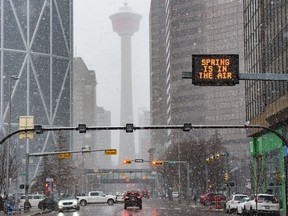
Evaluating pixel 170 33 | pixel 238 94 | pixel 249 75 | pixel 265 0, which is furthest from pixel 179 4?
pixel 249 75

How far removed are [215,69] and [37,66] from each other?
149014mm

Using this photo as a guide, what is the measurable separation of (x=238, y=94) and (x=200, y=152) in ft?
243

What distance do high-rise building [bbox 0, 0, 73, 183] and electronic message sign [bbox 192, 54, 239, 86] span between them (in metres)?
138

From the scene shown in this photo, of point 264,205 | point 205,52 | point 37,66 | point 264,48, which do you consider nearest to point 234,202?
point 264,205

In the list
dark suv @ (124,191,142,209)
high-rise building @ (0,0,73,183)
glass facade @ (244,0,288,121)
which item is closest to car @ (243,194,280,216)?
glass facade @ (244,0,288,121)

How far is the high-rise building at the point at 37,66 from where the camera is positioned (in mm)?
162750

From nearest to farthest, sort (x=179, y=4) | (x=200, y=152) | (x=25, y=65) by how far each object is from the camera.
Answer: (x=200, y=152) < (x=25, y=65) < (x=179, y=4)

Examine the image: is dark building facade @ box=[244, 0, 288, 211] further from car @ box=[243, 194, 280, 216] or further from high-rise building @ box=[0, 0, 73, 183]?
high-rise building @ box=[0, 0, 73, 183]

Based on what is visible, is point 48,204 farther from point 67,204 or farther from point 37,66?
point 37,66

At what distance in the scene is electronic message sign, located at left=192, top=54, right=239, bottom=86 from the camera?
2209cm

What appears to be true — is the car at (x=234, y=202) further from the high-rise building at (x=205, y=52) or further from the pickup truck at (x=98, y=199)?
the high-rise building at (x=205, y=52)

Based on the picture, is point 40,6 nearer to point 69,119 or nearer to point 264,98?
point 69,119

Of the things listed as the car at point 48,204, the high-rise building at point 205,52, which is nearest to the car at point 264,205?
the car at point 48,204

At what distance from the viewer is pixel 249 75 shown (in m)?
23.0
